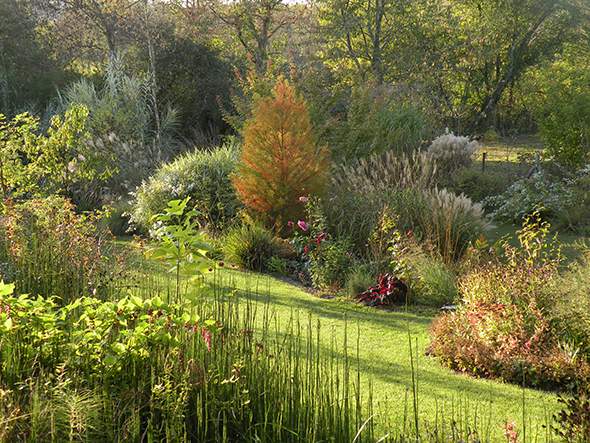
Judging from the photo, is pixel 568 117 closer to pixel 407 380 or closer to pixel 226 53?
pixel 407 380

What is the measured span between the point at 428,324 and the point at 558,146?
8.76 meters

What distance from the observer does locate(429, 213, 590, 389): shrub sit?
3787mm

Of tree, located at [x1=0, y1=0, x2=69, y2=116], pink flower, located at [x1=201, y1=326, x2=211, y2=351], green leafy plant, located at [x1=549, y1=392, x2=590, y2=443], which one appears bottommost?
green leafy plant, located at [x1=549, y1=392, x2=590, y2=443]

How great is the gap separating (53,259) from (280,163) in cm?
398

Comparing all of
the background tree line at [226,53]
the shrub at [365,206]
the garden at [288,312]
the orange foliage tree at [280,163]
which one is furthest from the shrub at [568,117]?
the orange foliage tree at [280,163]

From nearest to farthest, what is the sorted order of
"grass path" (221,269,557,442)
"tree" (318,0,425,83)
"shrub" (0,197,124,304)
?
"grass path" (221,269,557,442), "shrub" (0,197,124,304), "tree" (318,0,425,83)

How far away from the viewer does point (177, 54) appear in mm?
18188

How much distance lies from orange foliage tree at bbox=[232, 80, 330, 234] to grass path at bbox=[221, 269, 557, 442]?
208 centimetres

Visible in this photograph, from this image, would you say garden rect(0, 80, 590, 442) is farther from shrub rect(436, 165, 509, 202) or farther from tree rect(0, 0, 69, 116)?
tree rect(0, 0, 69, 116)

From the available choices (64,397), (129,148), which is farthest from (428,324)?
(129,148)

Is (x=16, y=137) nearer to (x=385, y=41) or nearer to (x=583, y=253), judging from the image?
(x=583, y=253)

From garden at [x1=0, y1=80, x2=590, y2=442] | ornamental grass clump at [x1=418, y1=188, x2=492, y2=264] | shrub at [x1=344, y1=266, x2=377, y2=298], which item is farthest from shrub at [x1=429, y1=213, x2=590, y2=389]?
ornamental grass clump at [x1=418, y1=188, x2=492, y2=264]

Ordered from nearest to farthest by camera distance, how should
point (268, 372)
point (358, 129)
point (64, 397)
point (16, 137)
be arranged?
point (64, 397)
point (268, 372)
point (16, 137)
point (358, 129)

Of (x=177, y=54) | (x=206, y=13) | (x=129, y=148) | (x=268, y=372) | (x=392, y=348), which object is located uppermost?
(x=206, y=13)
